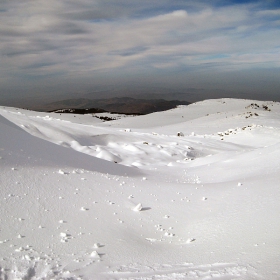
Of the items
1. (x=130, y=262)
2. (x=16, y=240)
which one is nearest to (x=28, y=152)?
(x=16, y=240)

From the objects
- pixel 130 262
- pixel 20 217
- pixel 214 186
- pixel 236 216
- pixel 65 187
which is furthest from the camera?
pixel 214 186

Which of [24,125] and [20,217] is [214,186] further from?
[24,125]

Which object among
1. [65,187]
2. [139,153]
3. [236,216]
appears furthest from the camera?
[139,153]

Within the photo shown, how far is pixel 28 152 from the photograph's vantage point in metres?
4.03

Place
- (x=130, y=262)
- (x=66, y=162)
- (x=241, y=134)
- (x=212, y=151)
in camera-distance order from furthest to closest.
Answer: (x=241, y=134)
(x=212, y=151)
(x=66, y=162)
(x=130, y=262)

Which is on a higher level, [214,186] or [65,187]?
[65,187]

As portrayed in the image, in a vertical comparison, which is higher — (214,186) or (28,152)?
(28,152)

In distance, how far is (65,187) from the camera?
3.48 meters

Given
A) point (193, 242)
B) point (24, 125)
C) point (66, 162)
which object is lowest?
point (193, 242)

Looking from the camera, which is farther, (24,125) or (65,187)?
(24,125)

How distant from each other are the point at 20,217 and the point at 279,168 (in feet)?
14.1

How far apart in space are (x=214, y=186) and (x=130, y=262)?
2.86m

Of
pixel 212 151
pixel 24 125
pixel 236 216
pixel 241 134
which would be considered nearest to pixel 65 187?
pixel 236 216

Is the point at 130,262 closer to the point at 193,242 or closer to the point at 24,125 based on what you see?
the point at 193,242
